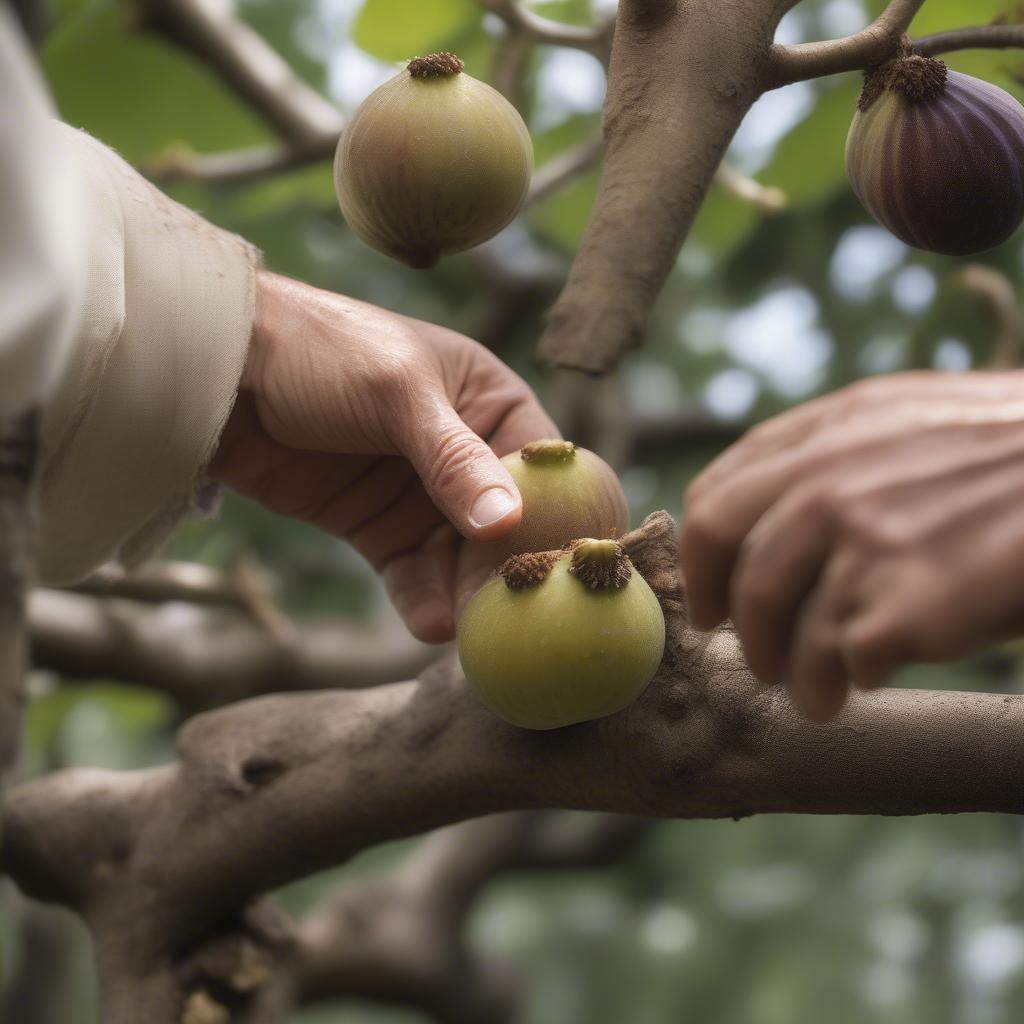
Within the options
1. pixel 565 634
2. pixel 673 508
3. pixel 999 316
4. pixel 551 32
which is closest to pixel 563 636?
pixel 565 634

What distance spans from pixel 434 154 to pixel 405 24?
2.04 feet

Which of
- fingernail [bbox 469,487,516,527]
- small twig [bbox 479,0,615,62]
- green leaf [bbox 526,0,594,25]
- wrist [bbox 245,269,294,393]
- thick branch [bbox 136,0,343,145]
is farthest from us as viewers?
thick branch [bbox 136,0,343,145]

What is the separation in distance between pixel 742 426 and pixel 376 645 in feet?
2.00

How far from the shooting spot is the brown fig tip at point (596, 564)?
0.53m

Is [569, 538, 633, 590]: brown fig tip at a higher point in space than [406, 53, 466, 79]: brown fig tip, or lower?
lower

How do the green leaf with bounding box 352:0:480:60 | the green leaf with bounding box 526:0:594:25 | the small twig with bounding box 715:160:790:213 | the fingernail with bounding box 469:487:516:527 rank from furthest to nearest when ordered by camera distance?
the green leaf with bounding box 526:0:594:25 → the green leaf with bounding box 352:0:480:60 → the small twig with bounding box 715:160:790:213 → the fingernail with bounding box 469:487:516:527

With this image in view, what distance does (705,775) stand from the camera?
580 millimetres

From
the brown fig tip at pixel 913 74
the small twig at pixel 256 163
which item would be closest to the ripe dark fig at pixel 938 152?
the brown fig tip at pixel 913 74

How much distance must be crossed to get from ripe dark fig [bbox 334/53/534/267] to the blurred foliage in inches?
29.6

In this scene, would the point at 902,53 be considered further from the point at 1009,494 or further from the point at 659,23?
the point at 1009,494

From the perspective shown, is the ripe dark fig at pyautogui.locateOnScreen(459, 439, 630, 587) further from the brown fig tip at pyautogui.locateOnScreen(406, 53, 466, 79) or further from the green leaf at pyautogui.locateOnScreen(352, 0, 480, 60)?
the green leaf at pyautogui.locateOnScreen(352, 0, 480, 60)

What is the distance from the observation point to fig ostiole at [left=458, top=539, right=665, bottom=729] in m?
0.53

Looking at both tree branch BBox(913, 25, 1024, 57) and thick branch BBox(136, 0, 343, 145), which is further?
thick branch BBox(136, 0, 343, 145)

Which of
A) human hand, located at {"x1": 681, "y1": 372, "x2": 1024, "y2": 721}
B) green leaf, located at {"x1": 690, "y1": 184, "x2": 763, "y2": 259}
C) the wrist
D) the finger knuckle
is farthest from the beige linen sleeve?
green leaf, located at {"x1": 690, "y1": 184, "x2": 763, "y2": 259}
